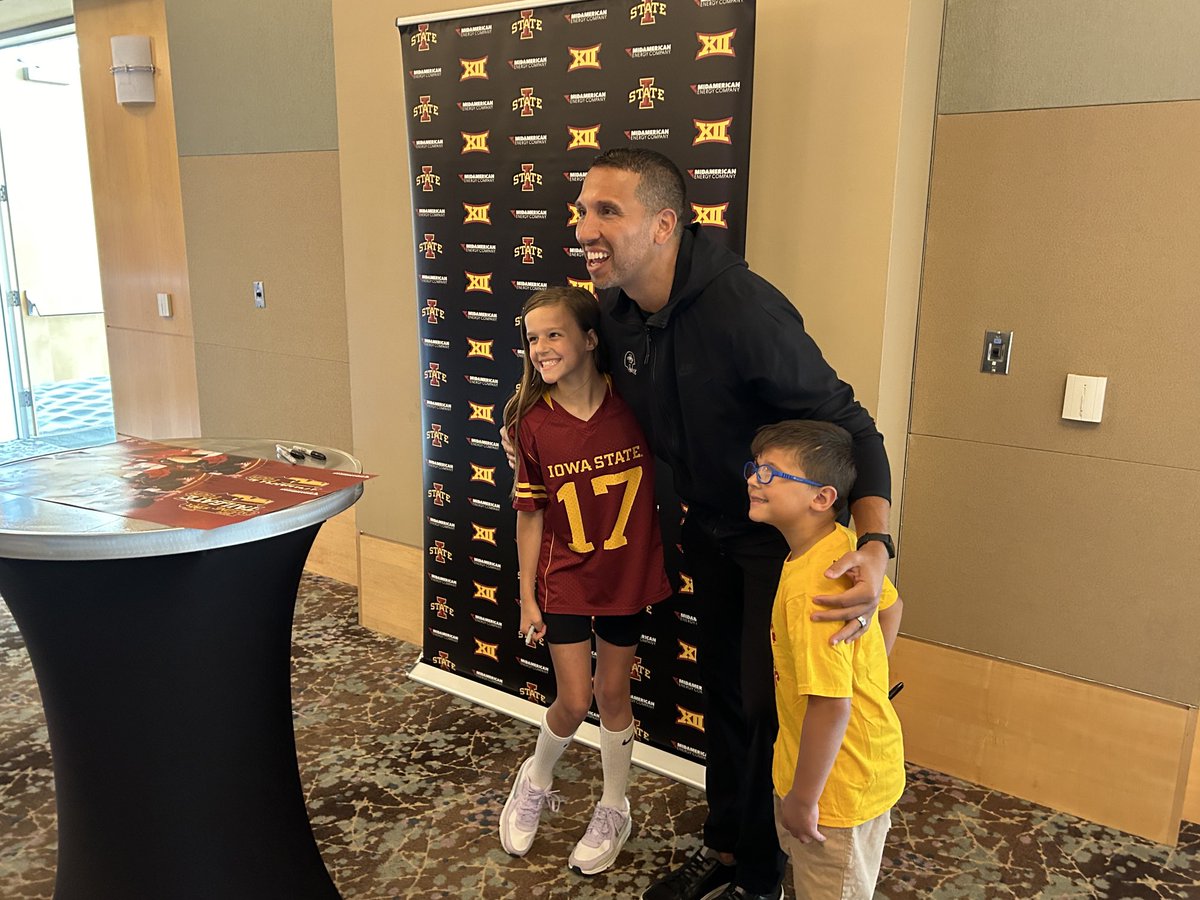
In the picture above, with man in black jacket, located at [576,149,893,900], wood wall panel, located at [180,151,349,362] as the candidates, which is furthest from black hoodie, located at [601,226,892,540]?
wood wall panel, located at [180,151,349,362]

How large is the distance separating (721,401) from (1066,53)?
4.40 feet

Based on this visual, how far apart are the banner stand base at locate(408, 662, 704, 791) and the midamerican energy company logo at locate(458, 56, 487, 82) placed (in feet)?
6.69

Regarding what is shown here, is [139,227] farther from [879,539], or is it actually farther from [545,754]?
[879,539]

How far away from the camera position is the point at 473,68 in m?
2.75

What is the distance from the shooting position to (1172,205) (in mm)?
2160

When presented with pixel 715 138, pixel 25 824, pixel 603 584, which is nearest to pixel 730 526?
pixel 603 584

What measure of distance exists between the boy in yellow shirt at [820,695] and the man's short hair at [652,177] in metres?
0.53

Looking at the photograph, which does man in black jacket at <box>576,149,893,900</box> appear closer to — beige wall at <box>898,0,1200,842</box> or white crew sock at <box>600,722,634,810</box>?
white crew sock at <box>600,722,634,810</box>

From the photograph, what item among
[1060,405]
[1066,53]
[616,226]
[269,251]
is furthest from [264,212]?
[1060,405]

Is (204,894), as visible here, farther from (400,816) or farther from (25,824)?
(25,824)

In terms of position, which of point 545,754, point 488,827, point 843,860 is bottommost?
point 488,827

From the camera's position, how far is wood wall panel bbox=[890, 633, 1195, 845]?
7.85 ft

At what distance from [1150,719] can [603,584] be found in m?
1.54

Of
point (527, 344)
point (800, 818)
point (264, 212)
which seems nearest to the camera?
point (800, 818)
